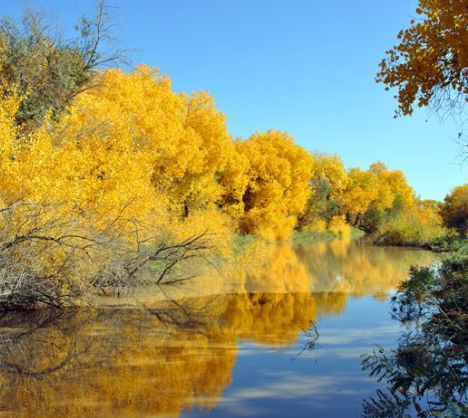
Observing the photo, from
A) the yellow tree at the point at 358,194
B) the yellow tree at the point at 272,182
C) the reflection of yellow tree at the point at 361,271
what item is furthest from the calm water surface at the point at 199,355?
the yellow tree at the point at 358,194

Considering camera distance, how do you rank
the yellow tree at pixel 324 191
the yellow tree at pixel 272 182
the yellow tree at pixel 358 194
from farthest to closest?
the yellow tree at pixel 358 194 < the yellow tree at pixel 324 191 < the yellow tree at pixel 272 182

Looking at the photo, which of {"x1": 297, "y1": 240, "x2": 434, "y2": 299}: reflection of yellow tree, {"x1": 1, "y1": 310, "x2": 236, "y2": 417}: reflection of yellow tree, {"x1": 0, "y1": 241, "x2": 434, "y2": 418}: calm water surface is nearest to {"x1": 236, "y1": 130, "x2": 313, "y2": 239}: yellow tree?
{"x1": 297, "y1": 240, "x2": 434, "y2": 299}: reflection of yellow tree

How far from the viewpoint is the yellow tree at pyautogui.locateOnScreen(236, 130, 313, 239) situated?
3322 cm

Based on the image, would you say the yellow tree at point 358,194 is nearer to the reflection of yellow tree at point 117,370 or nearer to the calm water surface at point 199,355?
the calm water surface at point 199,355

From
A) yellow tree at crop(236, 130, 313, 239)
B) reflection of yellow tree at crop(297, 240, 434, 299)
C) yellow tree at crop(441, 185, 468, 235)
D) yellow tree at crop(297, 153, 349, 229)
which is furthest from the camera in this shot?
yellow tree at crop(297, 153, 349, 229)

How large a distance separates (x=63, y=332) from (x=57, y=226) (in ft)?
7.29

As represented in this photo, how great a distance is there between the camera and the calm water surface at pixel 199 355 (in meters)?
5.96

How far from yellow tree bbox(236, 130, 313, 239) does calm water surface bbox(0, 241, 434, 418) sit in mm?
18844

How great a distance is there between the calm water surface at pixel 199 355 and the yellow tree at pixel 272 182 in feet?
61.8

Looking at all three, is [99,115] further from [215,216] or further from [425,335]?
[425,335]

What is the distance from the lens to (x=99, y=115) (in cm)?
1577

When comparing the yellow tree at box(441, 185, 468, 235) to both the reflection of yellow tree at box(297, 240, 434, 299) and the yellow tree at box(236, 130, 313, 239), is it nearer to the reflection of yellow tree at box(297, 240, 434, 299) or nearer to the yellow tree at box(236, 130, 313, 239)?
the yellow tree at box(236, 130, 313, 239)

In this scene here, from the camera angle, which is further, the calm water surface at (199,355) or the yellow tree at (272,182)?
the yellow tree at (272,182)

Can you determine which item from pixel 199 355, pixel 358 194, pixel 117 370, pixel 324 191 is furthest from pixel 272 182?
pixel 117 370
